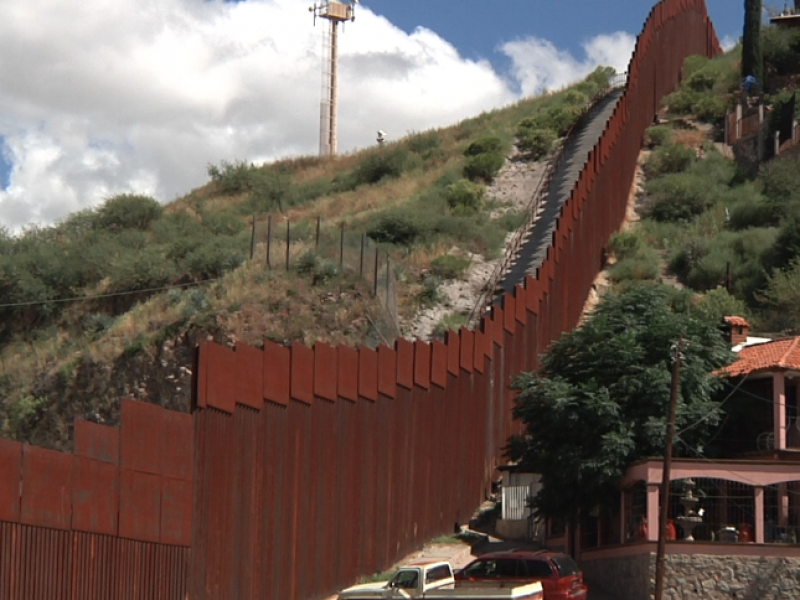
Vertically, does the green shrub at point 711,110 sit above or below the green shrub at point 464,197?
above

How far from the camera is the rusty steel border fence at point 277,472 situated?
2166cm

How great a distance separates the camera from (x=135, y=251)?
6138cm

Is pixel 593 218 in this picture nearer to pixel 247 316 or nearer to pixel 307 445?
pixel 247 316

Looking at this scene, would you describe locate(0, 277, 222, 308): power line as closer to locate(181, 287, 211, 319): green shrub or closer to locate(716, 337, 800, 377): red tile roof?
locate(181, 287, 211, 319): green shrub

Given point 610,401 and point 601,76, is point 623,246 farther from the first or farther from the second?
point 601,76

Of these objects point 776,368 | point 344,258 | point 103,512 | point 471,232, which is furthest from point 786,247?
point 103,512

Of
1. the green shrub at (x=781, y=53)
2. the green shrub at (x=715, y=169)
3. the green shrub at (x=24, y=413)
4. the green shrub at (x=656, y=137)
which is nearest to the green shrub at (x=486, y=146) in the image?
the green shrub at (x=656, y=137)

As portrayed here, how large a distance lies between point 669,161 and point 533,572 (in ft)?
132

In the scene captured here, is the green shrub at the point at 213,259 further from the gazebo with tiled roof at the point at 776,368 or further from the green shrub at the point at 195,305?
the gazebo with tiled roof at the point at 776,368

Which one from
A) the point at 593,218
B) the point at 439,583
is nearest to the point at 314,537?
the point at 439,583

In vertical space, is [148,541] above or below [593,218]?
below

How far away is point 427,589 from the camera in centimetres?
2614

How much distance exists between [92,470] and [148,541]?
220 cm

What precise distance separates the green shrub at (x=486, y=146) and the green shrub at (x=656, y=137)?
783cm
